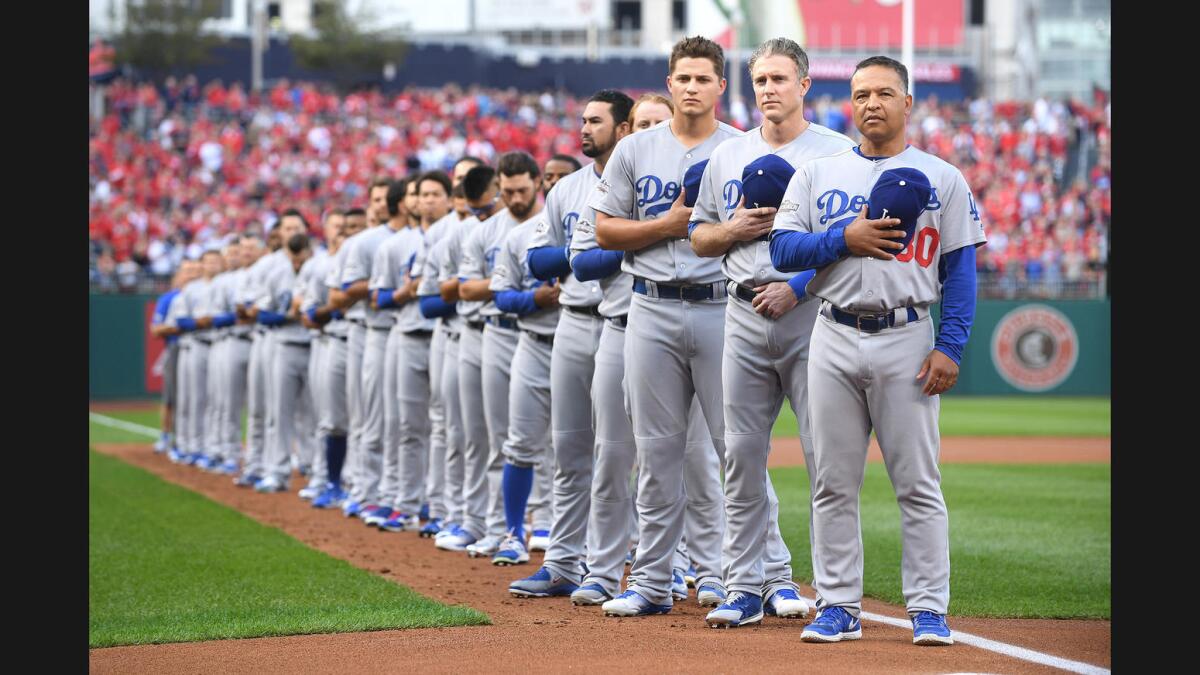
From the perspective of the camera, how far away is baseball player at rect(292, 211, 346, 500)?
1218cm

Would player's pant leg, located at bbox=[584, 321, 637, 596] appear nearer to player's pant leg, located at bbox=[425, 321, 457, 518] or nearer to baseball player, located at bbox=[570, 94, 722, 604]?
baseball player, located at bbox=[570, 94, 722, 604]

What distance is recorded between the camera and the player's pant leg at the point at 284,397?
43.3ft

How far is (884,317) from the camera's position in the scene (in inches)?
211

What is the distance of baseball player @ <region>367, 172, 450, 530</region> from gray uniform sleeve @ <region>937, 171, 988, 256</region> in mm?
5501

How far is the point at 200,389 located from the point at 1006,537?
32.9 ft

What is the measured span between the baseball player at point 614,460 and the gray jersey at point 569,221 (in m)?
0.42

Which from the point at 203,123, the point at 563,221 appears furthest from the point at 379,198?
the point at 203,123

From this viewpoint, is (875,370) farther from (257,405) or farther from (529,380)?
(257,405)

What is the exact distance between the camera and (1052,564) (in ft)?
28.0

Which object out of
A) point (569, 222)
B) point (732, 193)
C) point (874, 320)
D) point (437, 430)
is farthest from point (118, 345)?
point (874, 320)

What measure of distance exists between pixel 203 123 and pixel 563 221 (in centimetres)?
2774

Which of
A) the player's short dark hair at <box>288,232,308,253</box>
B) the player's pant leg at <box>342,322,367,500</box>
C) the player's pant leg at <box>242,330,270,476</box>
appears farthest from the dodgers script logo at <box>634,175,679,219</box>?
the player's pant leg at <box>242,330,270,476</box>
